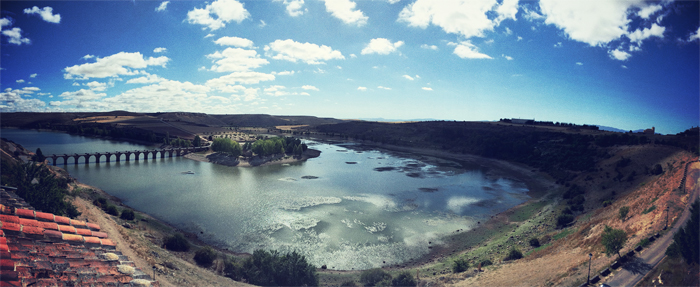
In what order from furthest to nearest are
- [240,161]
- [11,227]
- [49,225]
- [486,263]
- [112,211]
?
[240,161]
[112,211]
[486,263]
[49,225]
[11,227]

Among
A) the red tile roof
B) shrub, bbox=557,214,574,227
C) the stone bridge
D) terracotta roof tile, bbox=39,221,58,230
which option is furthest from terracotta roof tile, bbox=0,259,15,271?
the stone bridge

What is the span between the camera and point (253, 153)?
89.2 meters

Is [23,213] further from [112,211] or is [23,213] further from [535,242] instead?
[535,242]

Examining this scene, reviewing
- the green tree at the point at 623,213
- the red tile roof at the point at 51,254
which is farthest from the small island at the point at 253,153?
the green tree at the point at 623,213

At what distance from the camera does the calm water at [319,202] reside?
3500 centimetres

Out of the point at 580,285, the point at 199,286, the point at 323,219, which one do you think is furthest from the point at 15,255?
the point at 323,219

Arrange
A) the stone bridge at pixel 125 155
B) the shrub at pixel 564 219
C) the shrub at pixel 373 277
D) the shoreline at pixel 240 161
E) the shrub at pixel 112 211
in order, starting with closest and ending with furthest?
the shrub at pixel 373 277 < the shrub at pixel 112 211 < the shrub at pixel 564 219 < the stone bridge at pixel 125 155 < the shoreline at pixel 240 161

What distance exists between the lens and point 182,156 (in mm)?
100875

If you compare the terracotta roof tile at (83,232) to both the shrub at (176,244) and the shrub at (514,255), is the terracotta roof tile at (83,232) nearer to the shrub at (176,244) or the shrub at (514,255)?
the shrub at (176,244)

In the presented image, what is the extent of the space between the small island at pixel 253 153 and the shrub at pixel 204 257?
186 feet

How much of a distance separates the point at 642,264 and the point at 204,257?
34092 millimetres

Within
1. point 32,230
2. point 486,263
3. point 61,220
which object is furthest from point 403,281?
point 32,230

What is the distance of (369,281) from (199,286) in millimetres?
12868

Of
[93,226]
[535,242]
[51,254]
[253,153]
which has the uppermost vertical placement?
[51,254]
